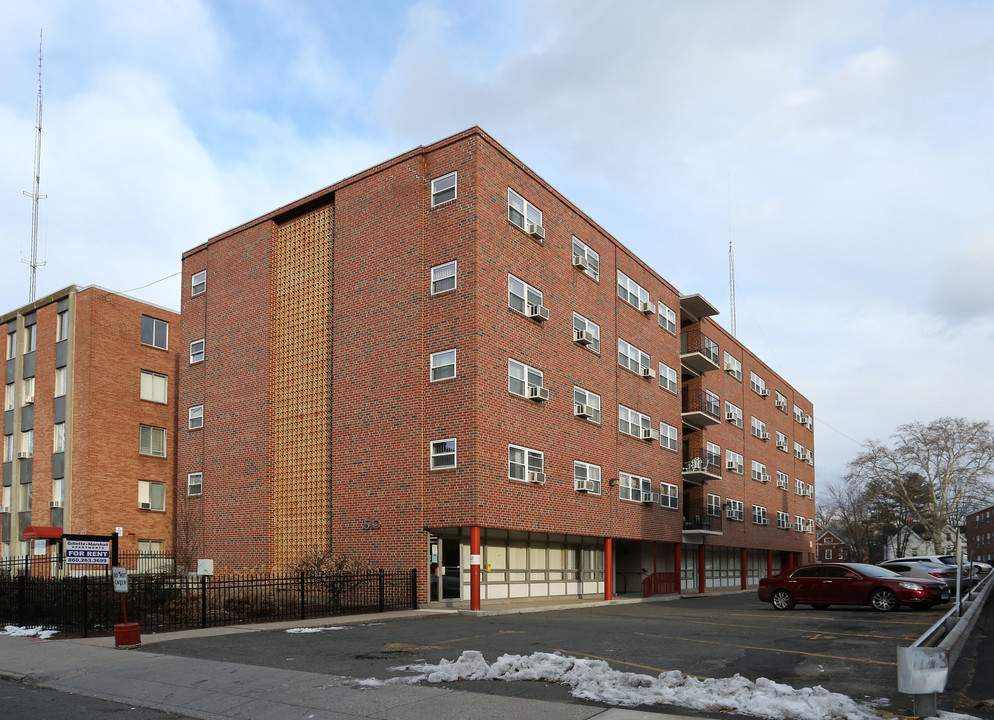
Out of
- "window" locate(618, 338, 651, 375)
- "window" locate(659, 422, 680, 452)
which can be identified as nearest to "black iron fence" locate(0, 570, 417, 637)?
"window" locate(618, 338, 651, 375)

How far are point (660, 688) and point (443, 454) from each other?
16.1 meters

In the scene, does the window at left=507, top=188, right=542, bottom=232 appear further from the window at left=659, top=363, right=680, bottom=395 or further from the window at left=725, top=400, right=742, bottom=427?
the window at left=725, top=400, right=742, bottom=427

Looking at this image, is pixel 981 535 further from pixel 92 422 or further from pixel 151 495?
pixel 92 422

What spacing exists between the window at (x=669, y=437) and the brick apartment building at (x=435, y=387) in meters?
0.16

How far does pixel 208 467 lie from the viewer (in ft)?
111

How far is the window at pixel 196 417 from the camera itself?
3478cm

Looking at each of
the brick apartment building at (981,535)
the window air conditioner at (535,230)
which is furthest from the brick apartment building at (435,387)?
the brick apartment building at (981,535)

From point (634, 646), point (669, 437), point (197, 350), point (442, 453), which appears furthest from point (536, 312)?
point (634, 646)

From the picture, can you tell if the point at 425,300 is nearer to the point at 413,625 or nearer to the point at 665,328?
the point at 413,625

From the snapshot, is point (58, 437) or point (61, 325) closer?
point (58, 437)

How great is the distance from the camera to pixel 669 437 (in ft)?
132

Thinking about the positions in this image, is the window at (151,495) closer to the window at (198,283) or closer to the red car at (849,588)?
the window at (198,283)

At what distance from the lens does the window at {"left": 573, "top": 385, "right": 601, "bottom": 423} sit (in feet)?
104

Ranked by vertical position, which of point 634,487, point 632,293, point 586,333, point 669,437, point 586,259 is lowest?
point 634,487
